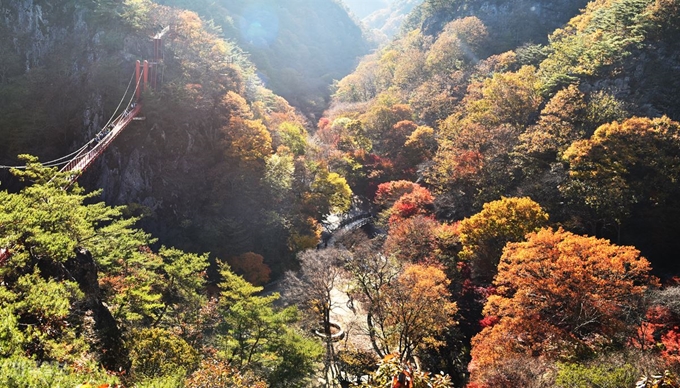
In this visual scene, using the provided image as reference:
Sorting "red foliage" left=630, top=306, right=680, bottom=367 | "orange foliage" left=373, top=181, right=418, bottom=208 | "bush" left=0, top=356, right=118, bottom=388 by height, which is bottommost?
"red foliage" left=630, top=306, right=680, bottom=367

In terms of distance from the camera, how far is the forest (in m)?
12.4

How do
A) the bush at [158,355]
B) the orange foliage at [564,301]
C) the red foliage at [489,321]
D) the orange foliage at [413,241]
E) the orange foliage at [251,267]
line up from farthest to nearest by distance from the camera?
the orange foliage at [251,267]
the orange foliage at [413,241]
the red foliage at [489,321]
the orange foliage at [564,301]
the bush at [158,355]

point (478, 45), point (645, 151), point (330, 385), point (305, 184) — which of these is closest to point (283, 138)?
point (305, 184)

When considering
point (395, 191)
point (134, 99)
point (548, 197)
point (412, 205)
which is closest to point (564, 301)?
point (548, 197)

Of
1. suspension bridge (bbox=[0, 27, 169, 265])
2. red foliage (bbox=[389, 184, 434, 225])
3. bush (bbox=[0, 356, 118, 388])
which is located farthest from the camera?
red foliage (bbox=[389, 184, 434, 225])

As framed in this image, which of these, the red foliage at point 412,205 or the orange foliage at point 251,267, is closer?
the orange foliage at point 251,267

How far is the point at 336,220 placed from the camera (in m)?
41.8

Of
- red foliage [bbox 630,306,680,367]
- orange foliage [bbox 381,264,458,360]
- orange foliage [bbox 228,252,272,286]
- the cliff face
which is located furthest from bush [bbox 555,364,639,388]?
the cliff face

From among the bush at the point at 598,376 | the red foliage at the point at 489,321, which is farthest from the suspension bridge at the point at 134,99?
the bush at the point at 598,376

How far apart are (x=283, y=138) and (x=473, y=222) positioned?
23.2 metres

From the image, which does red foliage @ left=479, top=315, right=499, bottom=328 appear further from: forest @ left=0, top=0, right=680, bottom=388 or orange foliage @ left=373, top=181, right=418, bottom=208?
orange foliage @ left=373, top=181, right=418, bottom=208

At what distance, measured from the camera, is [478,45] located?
57.8m

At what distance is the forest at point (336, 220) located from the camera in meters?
12.4

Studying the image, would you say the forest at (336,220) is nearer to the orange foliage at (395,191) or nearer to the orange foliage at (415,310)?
the orange foliage at (415,310)
